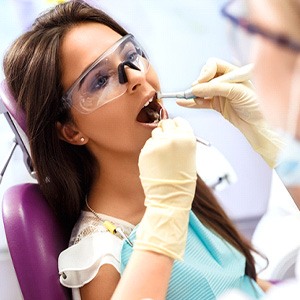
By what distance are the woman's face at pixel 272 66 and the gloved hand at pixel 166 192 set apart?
0.52 m

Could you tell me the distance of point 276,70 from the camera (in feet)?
2.91

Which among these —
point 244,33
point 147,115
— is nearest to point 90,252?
point 147,115

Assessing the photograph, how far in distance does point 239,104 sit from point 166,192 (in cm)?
45

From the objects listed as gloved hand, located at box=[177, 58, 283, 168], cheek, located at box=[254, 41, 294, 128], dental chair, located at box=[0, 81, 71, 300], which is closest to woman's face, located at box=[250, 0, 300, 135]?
cheek, located at box=[254, 41, 294, 128]

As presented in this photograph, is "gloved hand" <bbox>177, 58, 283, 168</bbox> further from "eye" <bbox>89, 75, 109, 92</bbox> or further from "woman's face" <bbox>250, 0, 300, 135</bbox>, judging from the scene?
"woman's face" <bbox>250, 0, 300, 135</bbox>

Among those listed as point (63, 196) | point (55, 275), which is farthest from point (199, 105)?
point (55, 275)

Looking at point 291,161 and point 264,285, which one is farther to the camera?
point 264,285

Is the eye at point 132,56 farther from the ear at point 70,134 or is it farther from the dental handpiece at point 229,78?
the ear at point 70,134

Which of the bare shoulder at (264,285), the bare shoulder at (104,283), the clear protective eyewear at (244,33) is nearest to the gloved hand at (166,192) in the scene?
the bare shoulder at (104,283)

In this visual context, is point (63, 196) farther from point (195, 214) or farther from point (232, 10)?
point (232, 10)

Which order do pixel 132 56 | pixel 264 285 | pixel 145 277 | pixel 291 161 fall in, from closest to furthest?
pixel 291 161
pixel 145 277
pixel 132 56
pixel 264 285

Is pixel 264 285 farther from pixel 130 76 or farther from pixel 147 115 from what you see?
pixel 130 76

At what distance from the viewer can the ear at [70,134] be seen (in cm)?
183

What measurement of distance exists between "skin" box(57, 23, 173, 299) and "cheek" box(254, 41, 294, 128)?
821mm
